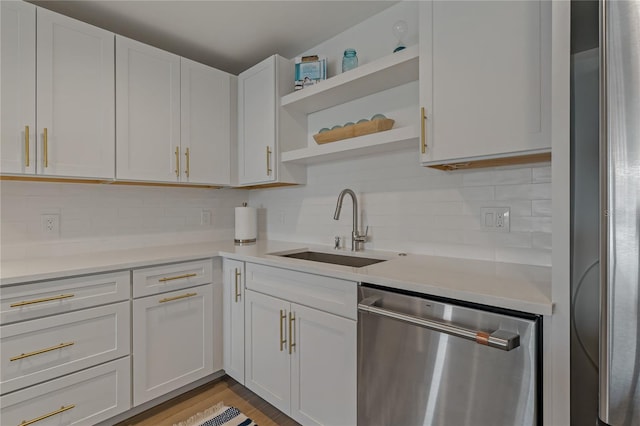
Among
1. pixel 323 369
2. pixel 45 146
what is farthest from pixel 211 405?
pixel 45 146

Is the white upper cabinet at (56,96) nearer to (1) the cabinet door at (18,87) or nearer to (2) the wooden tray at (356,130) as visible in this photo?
(1) the cabinet door at (18,87)

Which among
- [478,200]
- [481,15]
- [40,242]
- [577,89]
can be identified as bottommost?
[40,242]

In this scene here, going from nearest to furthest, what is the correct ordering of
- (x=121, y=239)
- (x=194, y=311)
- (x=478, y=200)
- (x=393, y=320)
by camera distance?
(x=393, y=320)
(x=478, y=200)
(x=194, y=311)
(x=121, y=239)

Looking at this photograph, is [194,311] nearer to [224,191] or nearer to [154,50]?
[224,191]

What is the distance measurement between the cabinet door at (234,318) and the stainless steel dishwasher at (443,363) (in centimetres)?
91

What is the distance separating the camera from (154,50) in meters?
2.11

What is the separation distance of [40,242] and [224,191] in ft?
4.22

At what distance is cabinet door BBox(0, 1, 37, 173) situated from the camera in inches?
62.8

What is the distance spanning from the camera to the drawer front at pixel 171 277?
1.82 meters

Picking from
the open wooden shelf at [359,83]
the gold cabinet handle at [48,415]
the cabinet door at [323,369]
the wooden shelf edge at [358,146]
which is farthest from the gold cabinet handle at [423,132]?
the gold cabinet handle at [48,415]

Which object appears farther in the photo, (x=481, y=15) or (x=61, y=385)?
(x=61, y=385)

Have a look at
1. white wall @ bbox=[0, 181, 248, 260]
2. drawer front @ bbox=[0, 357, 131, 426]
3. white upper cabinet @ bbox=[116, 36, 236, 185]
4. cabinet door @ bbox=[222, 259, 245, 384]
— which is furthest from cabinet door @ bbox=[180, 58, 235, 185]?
drawer front @ bbox=[0, 357, 131, 426]

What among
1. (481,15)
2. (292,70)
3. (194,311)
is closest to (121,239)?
(194,311)

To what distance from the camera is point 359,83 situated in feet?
6.22
